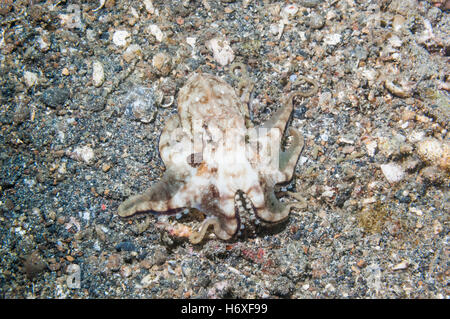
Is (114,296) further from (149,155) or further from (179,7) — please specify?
(179,7)

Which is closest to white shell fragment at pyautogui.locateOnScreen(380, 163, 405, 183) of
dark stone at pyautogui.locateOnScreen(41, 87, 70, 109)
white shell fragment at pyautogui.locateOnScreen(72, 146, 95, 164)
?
white shell fragment at pyautogui.locateOnScreen(72, 146, 95, 164)

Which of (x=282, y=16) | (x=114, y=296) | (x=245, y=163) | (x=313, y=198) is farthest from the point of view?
(x=282, y=16)

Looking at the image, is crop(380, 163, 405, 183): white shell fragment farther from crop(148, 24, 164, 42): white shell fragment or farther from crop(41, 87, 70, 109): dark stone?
crop(41, 87, 70, 109): dark stone

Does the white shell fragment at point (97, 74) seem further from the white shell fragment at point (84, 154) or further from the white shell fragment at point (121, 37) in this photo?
the white shell fragment at point (84, 154)

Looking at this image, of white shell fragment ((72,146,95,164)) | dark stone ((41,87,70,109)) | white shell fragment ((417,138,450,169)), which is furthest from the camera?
dark stone ((41,87,70,109))

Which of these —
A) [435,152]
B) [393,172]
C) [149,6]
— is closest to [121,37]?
[149,6]

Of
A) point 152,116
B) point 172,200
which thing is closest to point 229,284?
point 172,200

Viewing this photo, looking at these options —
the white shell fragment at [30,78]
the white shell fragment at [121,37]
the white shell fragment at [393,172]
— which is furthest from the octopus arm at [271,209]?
the white shell fragment at [30,78]
